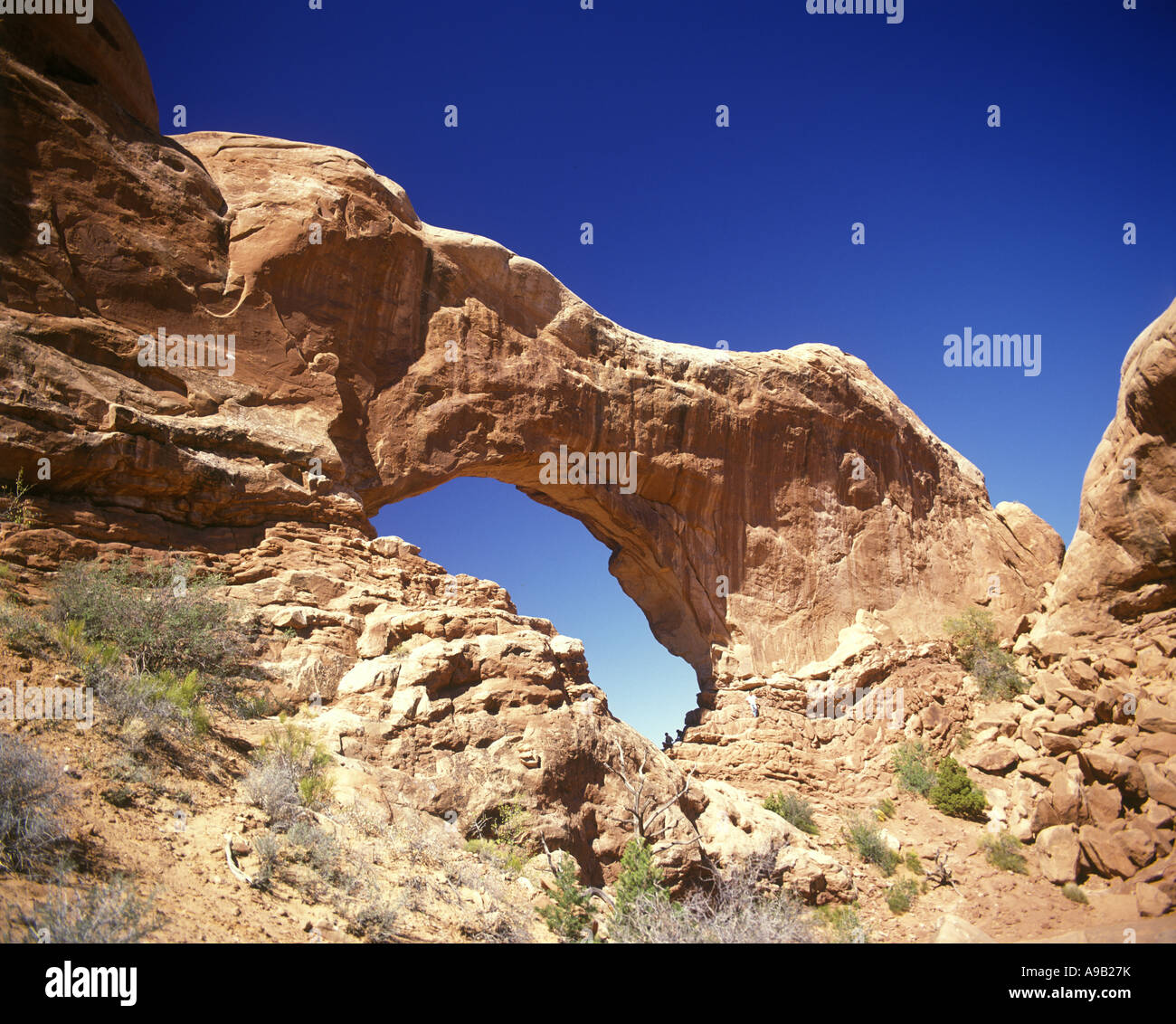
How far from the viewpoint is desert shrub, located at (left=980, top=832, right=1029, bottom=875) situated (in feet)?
47.9

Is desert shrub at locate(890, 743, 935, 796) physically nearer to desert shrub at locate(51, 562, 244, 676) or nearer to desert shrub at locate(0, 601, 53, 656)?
desert shrub at locate(51, 562, 244, 676)

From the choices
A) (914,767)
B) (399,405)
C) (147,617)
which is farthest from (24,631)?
(914,767)

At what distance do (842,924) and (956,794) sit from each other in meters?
6.35

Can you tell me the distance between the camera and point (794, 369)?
21.8m

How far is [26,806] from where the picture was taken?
5.37m

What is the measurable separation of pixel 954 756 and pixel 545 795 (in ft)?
40.9

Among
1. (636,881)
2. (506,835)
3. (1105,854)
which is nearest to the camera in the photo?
(636,881)

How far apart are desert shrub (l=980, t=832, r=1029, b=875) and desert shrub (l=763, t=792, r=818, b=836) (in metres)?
A: 3.54

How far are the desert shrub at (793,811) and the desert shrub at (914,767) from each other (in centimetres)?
275

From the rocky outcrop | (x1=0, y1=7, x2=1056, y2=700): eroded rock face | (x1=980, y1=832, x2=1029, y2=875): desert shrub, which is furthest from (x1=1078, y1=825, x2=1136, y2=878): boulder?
(x1=0, y1=7, x2=1056, y2=700): eroded rock face

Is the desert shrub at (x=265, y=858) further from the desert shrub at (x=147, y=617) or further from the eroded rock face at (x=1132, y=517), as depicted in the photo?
the eroded rock face at (x=1132, y=517)

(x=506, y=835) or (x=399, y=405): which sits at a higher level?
(x=399, y=405)

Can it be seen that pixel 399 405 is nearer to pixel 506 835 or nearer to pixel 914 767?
pixel 506 835

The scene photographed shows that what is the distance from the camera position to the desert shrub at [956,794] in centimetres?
1625
